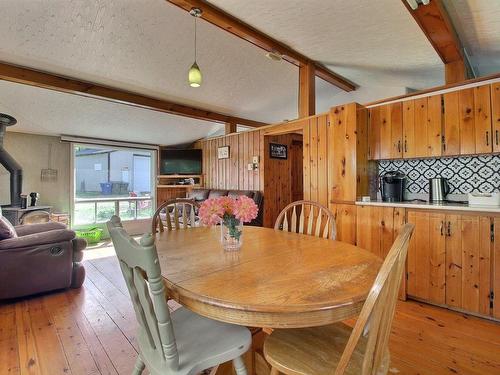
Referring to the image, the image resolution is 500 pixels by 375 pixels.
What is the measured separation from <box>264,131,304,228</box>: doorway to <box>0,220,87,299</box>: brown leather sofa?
2867 mm

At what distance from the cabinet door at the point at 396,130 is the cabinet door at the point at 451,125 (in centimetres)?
38

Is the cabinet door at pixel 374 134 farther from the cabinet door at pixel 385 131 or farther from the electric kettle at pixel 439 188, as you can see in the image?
the electric kettle at pixel 439 188

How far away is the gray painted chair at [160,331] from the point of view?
2.84 feet

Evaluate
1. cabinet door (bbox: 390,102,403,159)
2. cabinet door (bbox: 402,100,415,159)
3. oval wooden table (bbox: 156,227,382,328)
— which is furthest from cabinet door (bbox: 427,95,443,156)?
oval wooden table (bbox: 156,227,382,328)

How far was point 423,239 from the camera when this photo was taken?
2396 millimetres

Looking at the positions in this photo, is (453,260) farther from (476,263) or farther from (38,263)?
(38,263)

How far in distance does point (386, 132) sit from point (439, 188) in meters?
0.79

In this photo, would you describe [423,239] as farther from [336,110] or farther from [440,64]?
[440,64]

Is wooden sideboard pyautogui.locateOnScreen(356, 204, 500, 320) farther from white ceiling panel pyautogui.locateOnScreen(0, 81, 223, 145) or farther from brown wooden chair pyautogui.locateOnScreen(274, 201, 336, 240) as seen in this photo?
white ceiling panel pyautogui.locateOnScreen(0, 81, 223, 145)

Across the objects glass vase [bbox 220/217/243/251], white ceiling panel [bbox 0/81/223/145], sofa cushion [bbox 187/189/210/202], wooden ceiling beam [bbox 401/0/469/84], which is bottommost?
glass vase [bbox 220/217/243/251]

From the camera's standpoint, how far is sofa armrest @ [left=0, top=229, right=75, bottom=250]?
2.41 meters

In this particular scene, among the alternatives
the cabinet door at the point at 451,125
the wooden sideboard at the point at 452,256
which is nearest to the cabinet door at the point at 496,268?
the wooden sideboard at the point at 452,256

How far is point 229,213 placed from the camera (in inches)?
58.2

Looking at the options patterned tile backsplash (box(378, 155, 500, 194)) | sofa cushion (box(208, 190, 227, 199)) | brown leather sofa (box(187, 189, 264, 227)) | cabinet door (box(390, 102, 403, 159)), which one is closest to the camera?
patterned tile backsplash (box(378, 155, 500, 194))
